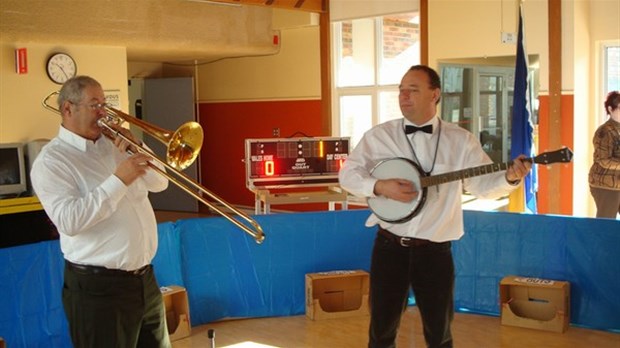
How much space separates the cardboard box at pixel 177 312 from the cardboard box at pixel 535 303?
8.21 feet

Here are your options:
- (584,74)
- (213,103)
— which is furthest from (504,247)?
(213,103)

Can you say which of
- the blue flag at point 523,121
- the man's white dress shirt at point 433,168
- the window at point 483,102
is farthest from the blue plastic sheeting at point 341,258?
the window at point 483,102

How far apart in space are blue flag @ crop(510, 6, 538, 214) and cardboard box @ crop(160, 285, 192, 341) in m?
3.58

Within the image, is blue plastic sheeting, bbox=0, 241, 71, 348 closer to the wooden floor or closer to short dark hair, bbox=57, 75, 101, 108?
the wooden floor

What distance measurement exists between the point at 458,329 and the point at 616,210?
2.28 meters

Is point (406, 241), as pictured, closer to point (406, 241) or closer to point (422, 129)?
point (406, 241)

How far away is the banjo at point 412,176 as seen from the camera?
3.75 m

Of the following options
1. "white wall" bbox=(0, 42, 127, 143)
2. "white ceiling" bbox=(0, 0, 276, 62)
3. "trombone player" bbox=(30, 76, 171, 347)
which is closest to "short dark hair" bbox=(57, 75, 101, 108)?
"trombone player" bbox=(30, 76, 171, 347)

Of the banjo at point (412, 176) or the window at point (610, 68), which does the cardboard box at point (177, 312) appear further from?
the window at point (610, 68)

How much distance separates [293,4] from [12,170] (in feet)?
13.5

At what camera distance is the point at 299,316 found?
6.32 m

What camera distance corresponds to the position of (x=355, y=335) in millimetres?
5840

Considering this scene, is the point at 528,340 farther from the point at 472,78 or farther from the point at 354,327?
the point at 472,78

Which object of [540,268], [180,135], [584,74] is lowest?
[540,268]
